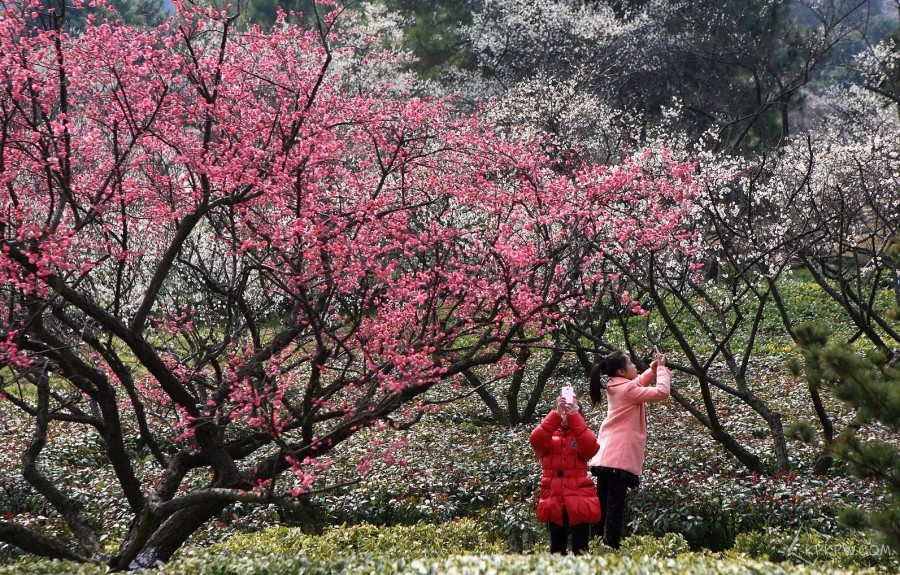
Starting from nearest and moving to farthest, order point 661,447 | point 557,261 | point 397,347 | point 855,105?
point 397,347
point 557,261
point 661,447
point 855,105

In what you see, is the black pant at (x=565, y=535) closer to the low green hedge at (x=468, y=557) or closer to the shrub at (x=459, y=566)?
the low green hedge at (x=468, y=557)

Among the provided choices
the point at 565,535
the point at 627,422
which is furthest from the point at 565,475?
the point at 627,422

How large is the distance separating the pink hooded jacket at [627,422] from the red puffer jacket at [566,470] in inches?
14.5

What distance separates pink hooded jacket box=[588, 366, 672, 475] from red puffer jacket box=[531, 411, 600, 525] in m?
0.37

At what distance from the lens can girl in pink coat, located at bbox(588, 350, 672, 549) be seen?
5.69 meters

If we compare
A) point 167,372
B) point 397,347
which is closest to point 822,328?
point 397,347

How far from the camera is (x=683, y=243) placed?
9398 mm

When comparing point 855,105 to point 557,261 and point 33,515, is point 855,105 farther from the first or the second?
point 33,515

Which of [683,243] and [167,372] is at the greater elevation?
[683,243]

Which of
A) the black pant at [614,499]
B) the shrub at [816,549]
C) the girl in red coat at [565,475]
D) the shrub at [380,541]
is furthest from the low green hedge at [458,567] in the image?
the shrub at [380,541]

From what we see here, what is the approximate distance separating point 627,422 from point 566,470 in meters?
0.64

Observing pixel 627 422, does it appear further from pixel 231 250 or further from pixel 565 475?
pixel 231 250

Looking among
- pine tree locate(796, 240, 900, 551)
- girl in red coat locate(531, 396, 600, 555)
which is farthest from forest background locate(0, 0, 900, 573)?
girl in red coat locate(531, 396, 600, 555)

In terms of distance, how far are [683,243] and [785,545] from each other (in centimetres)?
433
